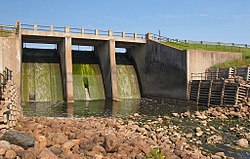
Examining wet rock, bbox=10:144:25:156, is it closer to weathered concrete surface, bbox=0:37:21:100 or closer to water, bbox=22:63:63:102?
weathered concrete surface, bbox=0:37:21:100

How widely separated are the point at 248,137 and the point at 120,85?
22.6 meters

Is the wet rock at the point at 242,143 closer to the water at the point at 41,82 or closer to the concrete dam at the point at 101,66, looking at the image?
the concrete dam at the point at 101,66

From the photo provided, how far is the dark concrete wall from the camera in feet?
98.0

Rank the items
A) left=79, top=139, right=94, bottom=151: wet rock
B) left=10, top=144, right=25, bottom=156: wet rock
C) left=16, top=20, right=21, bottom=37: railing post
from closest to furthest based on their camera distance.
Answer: left=10, top=144, right=25, bottom=156: wet rock, left=79, top=139, right=94, bottom=151: wet rock, left=16, top=20, right=21, bottom=37: railing post

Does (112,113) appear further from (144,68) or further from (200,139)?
(144,68)

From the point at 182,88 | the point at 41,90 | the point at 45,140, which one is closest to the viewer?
the point at 45,140

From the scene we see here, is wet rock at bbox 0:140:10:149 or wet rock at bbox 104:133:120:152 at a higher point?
wet rock at bbox 0:140:10:149

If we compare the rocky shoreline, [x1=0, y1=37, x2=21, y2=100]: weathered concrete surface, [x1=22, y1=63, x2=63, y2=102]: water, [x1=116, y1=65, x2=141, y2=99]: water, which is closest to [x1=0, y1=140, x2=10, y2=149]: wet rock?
the rocky shoreline

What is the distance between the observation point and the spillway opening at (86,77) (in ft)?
110

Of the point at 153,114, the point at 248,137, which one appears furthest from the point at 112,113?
the point at 248,137

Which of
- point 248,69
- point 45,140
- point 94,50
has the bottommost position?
point 45,140

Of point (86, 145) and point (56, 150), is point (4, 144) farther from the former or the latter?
point (86, 145)

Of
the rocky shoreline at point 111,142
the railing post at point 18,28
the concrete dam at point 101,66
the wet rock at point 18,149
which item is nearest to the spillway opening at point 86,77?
the concrete dam at point 101,66

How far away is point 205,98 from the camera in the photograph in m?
27.7
